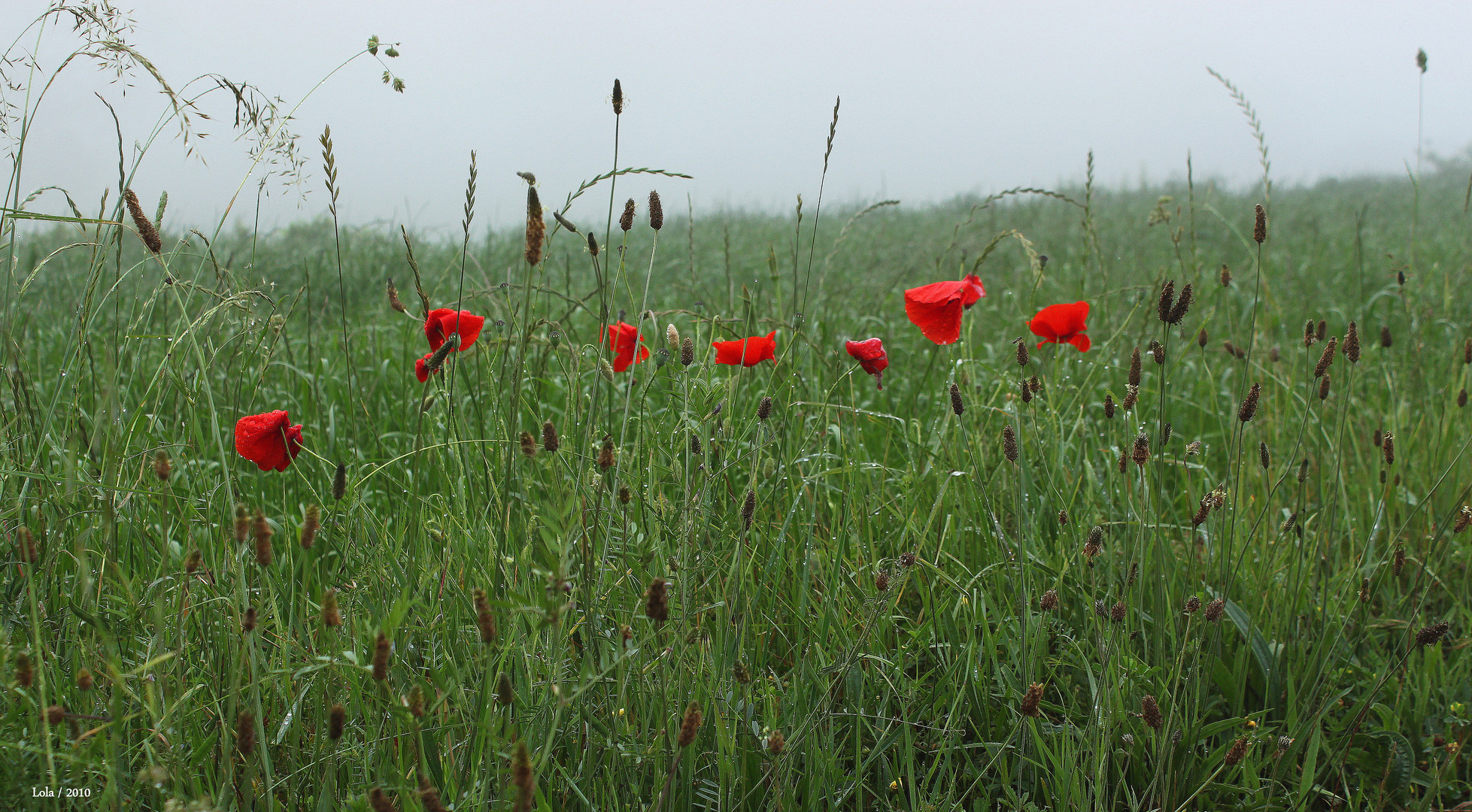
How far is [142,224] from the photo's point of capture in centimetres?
114

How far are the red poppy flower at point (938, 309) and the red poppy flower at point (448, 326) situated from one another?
0.79 m

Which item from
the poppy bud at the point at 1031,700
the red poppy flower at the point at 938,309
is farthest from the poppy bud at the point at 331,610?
the red poppy flower at the point at 938,309

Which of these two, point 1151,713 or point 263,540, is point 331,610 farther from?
point 1151,713

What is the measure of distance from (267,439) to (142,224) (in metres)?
0.33

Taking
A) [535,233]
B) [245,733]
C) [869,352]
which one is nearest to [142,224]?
[535,233]

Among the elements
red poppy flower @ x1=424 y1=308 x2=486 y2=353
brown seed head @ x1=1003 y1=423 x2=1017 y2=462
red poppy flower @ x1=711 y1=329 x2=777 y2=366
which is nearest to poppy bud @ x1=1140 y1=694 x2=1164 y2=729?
brown seed head @ x1=1003 y1=423 x2=1017 y2=462

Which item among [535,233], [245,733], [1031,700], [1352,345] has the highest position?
[535,233]

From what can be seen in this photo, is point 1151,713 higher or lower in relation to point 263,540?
lower

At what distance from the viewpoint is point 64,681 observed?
1.12m

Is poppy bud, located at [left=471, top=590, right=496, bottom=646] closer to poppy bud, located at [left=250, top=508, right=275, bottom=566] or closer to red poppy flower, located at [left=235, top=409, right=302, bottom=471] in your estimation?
poppy bud, located at [left=250, top=508, right=275, bottom=566]

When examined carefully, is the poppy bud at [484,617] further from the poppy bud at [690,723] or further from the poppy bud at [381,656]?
the poppy bud at [690,723]

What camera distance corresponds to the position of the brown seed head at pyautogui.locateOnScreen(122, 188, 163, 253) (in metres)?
1.11

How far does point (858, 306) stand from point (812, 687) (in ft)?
9.13

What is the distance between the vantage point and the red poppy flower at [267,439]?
1210 mm
